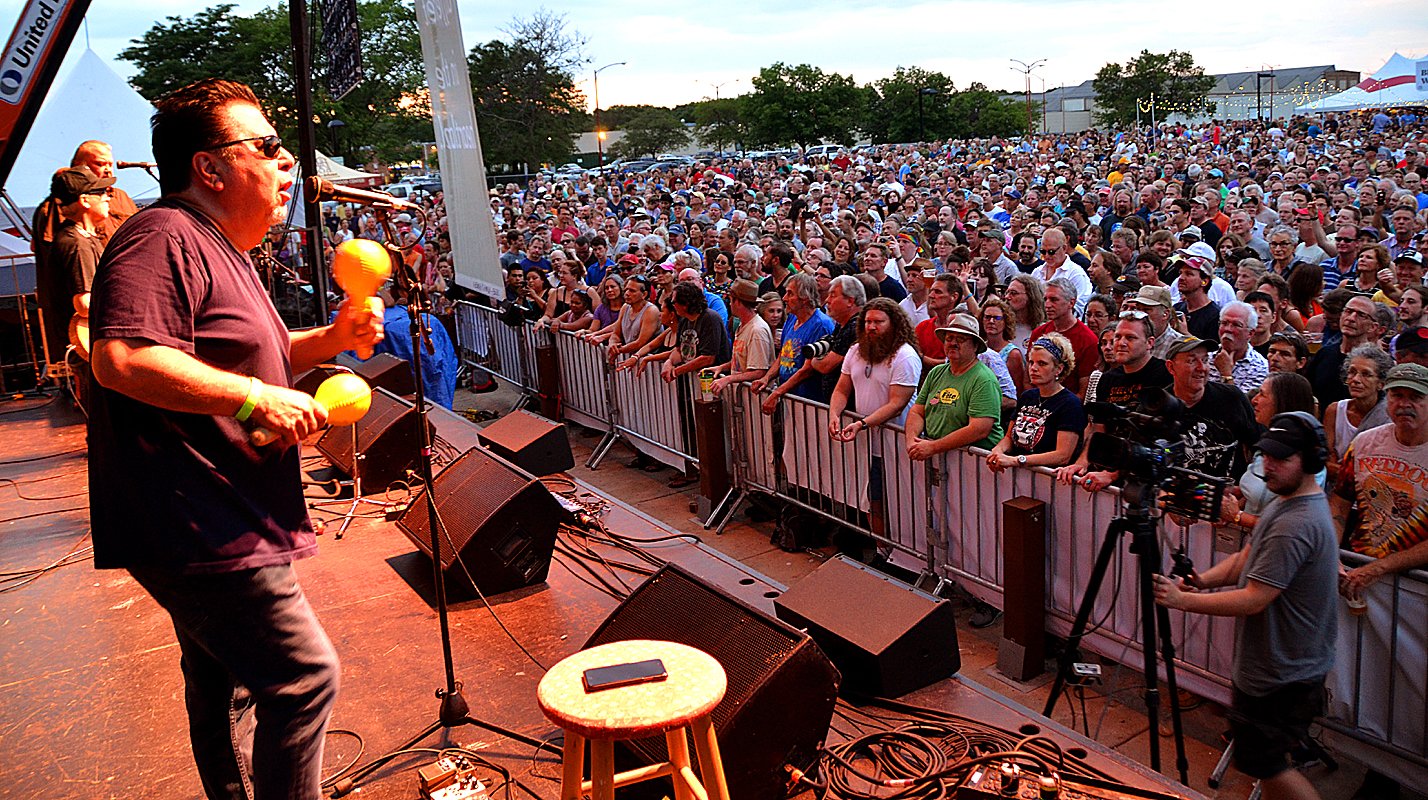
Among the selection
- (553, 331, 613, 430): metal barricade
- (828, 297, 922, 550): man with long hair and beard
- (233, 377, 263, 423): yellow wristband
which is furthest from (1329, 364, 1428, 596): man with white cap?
(553, 331, 613, 430): metal barricade

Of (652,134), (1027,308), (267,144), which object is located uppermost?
(652,134)

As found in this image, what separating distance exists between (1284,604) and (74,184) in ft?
21.3

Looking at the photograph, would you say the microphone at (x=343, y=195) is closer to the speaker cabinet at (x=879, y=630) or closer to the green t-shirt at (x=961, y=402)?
the speaker cabinet at (x=879, y=630)

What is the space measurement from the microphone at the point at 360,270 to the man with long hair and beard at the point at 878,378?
165 inches

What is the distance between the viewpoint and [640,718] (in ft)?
7.86

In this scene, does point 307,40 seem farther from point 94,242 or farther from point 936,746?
point 936,746

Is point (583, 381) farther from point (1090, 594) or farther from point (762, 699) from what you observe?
point (762, 699)

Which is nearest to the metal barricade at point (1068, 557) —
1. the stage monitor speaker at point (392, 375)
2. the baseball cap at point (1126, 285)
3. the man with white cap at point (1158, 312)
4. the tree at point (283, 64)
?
the man with white cap at point (1158, 312)

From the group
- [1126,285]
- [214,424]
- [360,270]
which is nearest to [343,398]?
[214,424]

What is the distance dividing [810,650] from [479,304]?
35.9ft

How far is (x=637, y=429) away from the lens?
9750mm

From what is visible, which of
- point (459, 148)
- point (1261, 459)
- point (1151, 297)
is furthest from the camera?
point (1151, 297)

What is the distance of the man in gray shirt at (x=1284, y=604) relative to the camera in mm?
3594

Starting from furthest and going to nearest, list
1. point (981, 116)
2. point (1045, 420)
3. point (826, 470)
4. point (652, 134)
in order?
point (652, 134) < point (981, 116) < point (826, 470) < point (1045, 420)
